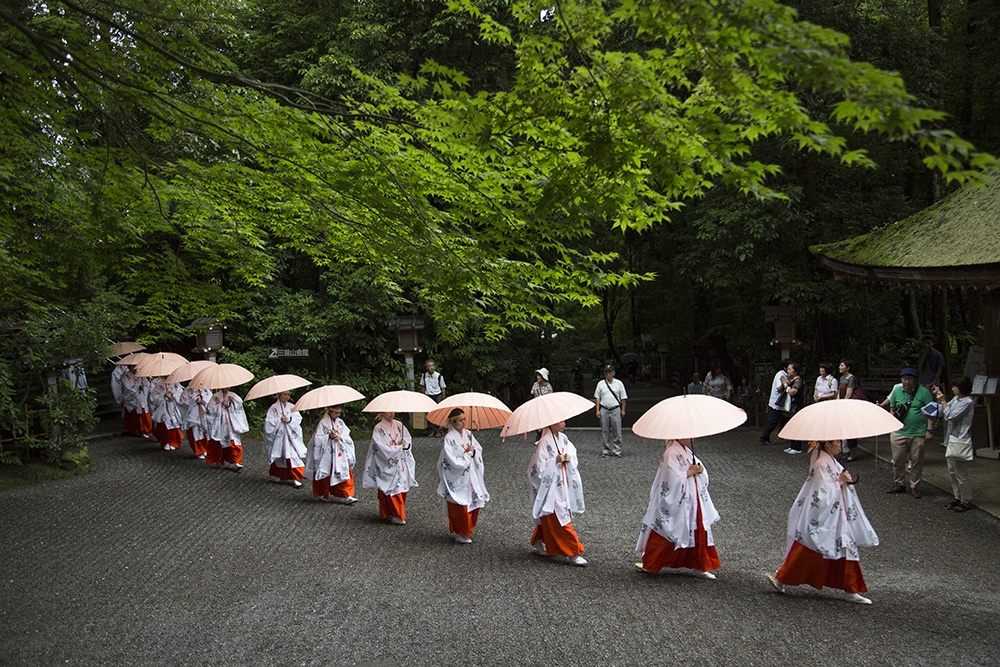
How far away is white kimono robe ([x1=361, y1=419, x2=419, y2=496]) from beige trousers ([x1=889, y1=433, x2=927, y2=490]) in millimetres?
6649

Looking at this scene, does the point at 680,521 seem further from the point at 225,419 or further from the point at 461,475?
the point at 225,419

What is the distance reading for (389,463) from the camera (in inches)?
404

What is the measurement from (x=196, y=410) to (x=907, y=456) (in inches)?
485

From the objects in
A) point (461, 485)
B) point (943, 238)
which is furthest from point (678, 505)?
point (943, 238)

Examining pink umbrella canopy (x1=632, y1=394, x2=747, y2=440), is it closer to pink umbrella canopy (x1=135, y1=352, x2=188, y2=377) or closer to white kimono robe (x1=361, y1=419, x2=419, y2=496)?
white kimono robe (x1=361, y1=419, x2=419, y2=496)

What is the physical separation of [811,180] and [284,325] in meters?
13.1

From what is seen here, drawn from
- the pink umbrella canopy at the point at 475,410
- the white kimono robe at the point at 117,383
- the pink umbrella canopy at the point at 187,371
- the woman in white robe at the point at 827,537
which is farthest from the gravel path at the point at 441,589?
the white kimono robe at the point at 117,383

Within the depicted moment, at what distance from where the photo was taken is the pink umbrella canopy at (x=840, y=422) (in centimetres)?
673

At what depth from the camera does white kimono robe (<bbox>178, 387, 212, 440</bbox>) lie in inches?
599

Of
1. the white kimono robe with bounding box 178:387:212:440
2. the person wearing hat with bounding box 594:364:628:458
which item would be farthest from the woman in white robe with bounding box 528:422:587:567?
the white kimono robe with bounding box 178:387:212:440

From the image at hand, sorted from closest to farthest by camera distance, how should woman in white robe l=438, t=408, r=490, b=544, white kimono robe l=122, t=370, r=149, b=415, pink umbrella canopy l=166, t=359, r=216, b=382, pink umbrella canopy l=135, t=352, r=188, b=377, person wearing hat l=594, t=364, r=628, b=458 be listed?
woman in white robe l=438, t=408, r=490, b=544
pink umbrella canopy l=166, t=359, r=216, b=382
person wearing hat l=594, t=364, r=628, b=458
pink umbrella canopy l=135, t=352, r=188, b=377
white kimono robe l=122, t=370, r=149, b=415

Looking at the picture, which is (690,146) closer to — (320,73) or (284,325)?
(320,73)

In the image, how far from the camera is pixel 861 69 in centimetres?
403

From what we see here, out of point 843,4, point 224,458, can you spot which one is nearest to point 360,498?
point 224,458
